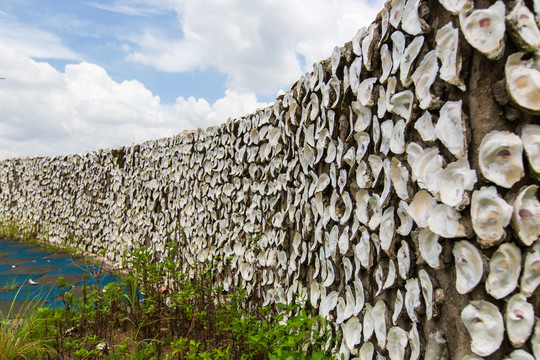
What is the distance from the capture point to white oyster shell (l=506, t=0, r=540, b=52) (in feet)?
3.17

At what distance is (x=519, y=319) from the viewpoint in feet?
3.19

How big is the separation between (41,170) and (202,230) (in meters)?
5.92

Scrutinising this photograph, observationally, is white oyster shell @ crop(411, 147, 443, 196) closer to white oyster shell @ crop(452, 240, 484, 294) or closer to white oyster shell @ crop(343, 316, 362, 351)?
white oyster shell @ crop(452, 240, 484, 294)

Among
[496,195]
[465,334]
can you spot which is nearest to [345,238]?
[465,334]

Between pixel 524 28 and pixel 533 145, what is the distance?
0.30 m

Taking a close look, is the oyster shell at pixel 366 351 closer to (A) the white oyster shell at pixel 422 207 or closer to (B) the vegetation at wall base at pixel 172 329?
(B) the vegetation at wall base at pixel 172 329

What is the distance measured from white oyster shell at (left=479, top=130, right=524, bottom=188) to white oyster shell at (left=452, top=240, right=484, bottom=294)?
21 cm

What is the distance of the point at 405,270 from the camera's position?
4.39ft

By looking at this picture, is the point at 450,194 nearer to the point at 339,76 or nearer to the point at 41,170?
the point at 339,76

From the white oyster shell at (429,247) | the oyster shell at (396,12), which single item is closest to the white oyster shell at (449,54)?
the oyster shell at (396,12)

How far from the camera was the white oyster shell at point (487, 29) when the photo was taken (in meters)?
1.01

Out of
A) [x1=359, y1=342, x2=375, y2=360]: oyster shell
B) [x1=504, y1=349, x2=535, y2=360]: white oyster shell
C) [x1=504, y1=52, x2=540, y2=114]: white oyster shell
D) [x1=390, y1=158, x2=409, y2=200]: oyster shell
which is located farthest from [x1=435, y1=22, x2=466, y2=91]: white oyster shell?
[x1=359, y1=342, x2=375, y2=360]: oyster shell

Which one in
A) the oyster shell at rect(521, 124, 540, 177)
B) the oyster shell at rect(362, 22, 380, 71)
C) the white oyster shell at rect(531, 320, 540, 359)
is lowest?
the white oyster shell at rect(531, 320, 540, 359)

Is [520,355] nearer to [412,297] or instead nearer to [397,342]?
[412,297]
